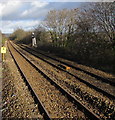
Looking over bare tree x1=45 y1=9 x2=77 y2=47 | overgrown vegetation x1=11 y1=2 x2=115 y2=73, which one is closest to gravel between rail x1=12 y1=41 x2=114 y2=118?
overgrown vegetation x1=11 y1=2 x2=115 y2=73

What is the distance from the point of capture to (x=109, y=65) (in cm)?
1494

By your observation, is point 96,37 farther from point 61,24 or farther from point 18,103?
point 61,24

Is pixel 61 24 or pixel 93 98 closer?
pixel 93 98

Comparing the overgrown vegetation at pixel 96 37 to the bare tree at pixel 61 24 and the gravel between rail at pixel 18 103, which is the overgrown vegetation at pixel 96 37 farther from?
the gravel between rail at pixel 18 103

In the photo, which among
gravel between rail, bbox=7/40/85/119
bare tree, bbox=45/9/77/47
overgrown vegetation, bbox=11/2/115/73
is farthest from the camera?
bare tree, bbox=45/9/77/47

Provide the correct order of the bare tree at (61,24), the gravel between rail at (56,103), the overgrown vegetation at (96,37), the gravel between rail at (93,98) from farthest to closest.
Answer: the bare tree at (61,24) < the overgrown vegetation at (96,37) < the gravel between rail at (93,98) < the gravel between rail at (56,103)

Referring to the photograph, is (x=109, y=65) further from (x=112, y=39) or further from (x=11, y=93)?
(x=11, y=93)

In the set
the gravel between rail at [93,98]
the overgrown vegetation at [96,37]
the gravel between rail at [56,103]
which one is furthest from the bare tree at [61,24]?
the gravel between rail at [56,103]

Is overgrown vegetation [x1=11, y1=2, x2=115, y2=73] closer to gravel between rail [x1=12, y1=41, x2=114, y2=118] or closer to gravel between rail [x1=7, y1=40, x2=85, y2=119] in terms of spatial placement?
gravel between rail [x1=12, y1=41, x2=114, y2=118]

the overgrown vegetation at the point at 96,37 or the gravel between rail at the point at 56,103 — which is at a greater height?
the overgrown vegetation at the point at 96,37

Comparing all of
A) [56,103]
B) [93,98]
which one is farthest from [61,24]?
[56,103]

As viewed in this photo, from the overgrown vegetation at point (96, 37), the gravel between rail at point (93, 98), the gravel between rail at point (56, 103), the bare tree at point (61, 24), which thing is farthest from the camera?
the bare tree at point (61, 24)

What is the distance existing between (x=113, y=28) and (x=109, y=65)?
154 inches

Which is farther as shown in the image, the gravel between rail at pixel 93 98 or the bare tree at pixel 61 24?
the bare tree at pixel 61 24
